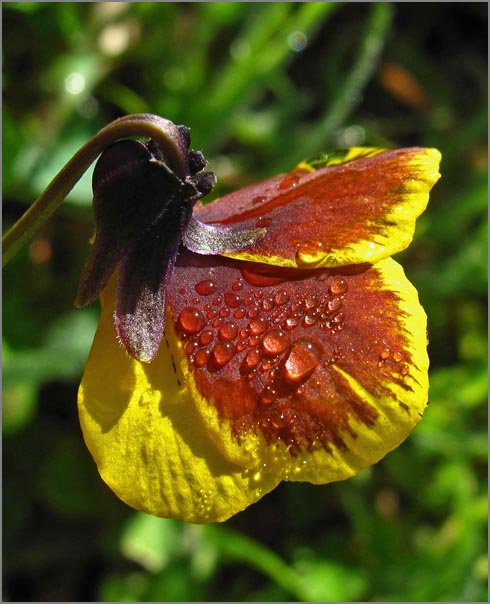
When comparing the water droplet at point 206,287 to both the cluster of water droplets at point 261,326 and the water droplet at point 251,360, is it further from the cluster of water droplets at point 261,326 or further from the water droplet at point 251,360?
the water droplet at point 251,360

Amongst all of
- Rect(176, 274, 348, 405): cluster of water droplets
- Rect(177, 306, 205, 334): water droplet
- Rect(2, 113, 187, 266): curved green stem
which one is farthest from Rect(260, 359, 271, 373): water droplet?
Rect(2, 113, 187, 266): curved green stem

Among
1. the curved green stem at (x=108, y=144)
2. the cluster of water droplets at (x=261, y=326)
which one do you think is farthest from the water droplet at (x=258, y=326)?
the curved green stem at (x=108, y=144)

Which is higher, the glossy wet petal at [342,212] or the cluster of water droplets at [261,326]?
the glossy wet petal at [342,212]

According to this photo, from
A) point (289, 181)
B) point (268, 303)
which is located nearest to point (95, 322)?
point (289, 181)

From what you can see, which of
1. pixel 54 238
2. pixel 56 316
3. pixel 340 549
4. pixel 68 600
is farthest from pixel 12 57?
pixel 340 549

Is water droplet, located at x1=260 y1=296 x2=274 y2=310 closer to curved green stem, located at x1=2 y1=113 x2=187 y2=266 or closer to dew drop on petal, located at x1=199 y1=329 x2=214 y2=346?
dew drop on petal, located at x1=199 y1=329 x2=214 y2=346

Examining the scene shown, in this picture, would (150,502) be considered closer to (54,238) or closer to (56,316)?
(56,316)

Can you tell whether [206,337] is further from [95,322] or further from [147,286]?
[95,322]
